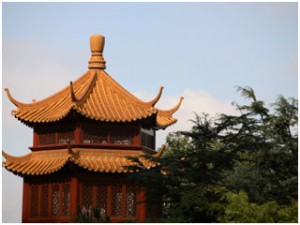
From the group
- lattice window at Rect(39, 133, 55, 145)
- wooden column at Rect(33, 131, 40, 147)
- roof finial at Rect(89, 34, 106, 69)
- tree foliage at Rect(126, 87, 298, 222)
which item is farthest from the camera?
roof finial at Rect(89, 34, 106, 69)

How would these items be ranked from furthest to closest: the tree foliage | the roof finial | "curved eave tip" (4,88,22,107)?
1. the roof finial
2. "curved eave tip" (4,88,22,107)
3. the tree foliage

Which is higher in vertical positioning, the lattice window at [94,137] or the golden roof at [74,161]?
the lattice window at [94,137]

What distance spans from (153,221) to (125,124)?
322 centimetres

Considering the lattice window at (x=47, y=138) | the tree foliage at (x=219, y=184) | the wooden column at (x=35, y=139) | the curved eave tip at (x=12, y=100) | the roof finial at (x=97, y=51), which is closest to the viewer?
the tree foliage at (x=219, y=184)

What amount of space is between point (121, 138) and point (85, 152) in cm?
113

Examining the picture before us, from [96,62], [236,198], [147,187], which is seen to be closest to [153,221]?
[147,187]

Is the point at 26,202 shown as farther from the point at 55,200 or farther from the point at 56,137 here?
the point at 56,137

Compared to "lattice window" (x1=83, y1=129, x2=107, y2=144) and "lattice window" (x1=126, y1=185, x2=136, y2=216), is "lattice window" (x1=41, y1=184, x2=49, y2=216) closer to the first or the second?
"lattice window" (x1=83, y1=129, x2=107, y2=144)

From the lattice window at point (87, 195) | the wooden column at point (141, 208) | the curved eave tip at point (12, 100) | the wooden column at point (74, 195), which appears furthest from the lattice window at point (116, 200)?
the curved eave tip at point (12, 100)

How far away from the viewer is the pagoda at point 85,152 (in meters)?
23.2

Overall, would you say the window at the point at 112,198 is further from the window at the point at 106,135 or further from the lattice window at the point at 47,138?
the lattice window at the point at 47,138

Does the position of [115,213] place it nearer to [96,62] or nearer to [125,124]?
[125,124]

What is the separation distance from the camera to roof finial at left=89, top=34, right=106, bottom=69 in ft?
83.6

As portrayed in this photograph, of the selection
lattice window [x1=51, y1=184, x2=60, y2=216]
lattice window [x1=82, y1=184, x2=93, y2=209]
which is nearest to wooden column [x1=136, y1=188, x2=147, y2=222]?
lattice window [x1=82, y1=184, x2=93, y2=209]
